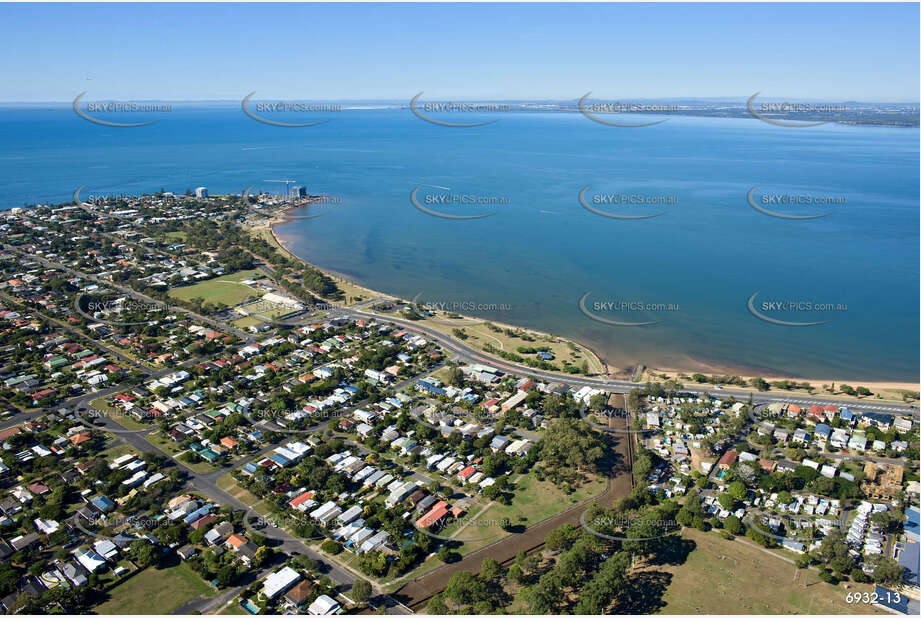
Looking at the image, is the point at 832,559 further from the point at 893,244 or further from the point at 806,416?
the point at 893,244

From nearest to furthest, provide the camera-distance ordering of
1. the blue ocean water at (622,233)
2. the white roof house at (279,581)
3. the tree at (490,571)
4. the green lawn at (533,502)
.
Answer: the white roof house at (279,581), the tree at (490,571), the green lawn at (533,502), the blue ocean water at (622,233)

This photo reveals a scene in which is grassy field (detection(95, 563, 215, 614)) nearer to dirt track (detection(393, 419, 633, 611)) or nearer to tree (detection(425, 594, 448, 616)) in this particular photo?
dirt track (detection(393, 419, 633, 611))

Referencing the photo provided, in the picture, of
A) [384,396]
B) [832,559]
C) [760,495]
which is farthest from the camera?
[384,396]

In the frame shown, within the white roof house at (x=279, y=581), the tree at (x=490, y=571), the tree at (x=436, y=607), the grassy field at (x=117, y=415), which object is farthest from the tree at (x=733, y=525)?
A: the grassy field at (x=117, y=415)

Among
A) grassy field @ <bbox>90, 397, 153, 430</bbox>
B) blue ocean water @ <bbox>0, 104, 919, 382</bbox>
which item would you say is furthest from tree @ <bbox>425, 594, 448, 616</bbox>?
blue ocean water @ <bbox>0, 104, 919, 382</bbox>

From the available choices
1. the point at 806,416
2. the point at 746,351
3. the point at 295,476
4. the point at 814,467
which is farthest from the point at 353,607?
the point at 746,351

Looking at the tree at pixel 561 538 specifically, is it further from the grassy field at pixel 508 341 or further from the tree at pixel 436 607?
the grassy field at pixel 508 341
